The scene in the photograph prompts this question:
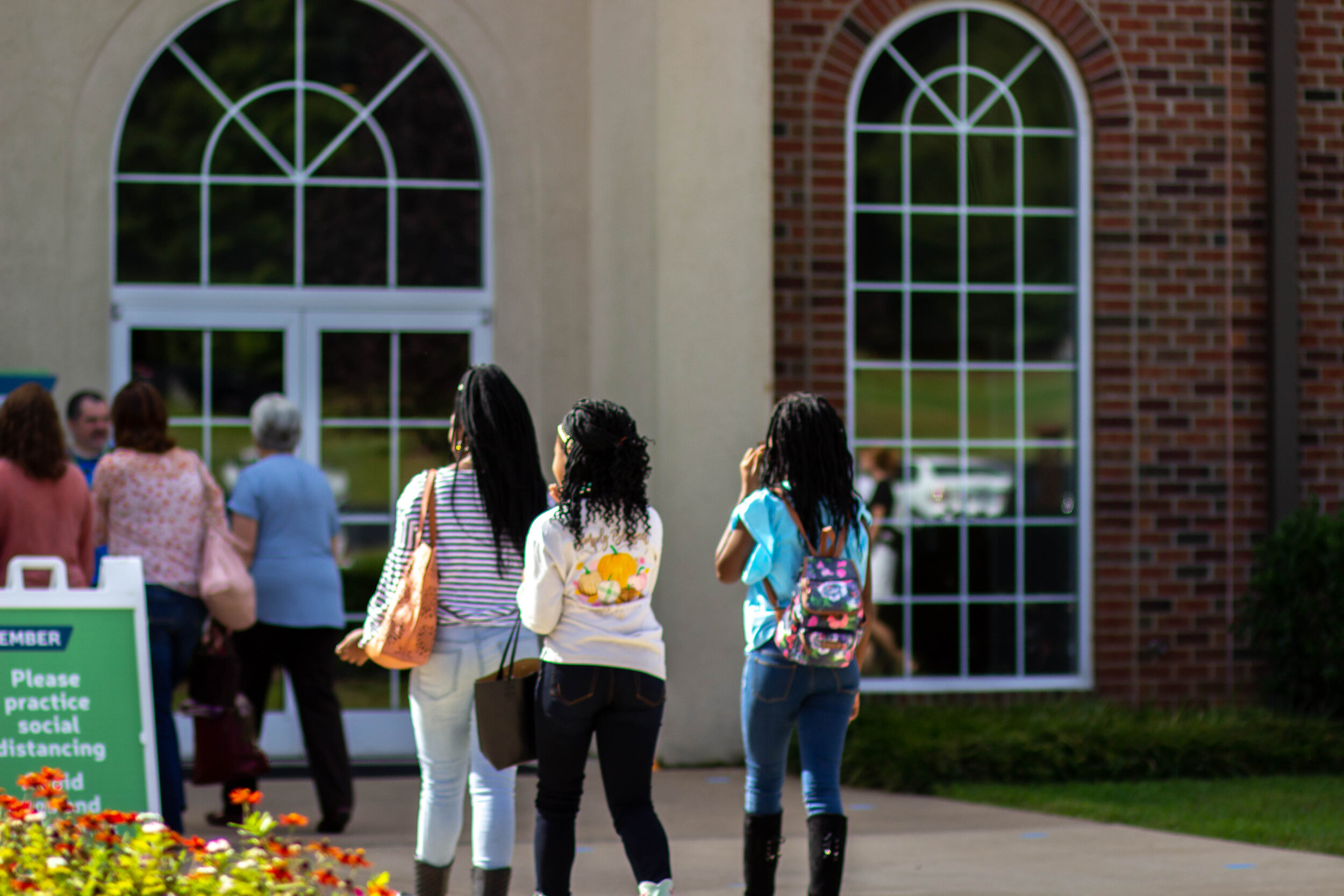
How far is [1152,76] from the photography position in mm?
8906

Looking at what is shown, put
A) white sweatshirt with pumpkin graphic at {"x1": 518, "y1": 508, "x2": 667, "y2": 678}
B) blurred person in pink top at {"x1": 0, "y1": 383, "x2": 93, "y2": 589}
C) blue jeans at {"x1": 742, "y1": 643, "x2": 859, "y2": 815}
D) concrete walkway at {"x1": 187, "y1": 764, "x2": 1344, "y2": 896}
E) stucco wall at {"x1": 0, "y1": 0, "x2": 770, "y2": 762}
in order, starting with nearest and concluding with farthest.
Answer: white sweatshirt with pumpkin graphic at {"x1": 518, "y1": 508, "x2": 667, "y2": 678} → blue jeans at {"x1": 742, "y1": 643, "x2": 859, "y2": 815} → concrete walkway at {"x1": 187, "y1": 764, "x2": 1344, "y2": 896} → blurred person in pink top at {"x1": 0, "y1": 383, "x2": 93, "y2": 589} → stucco wall at {"x1": 0, "y1": 0, "x2": 770, "y2": 762}

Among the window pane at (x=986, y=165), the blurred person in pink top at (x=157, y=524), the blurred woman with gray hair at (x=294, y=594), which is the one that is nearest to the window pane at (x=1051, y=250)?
the window pane at (x=986, y=165)

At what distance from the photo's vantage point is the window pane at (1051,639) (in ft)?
29.3

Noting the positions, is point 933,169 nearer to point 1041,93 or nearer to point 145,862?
point 1041,93

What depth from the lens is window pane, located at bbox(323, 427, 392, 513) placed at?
8.63 metres

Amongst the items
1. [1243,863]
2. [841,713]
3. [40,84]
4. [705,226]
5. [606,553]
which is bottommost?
[1243,863]

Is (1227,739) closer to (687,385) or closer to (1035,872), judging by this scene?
(1035,872)

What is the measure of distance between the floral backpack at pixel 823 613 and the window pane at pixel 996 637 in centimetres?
440

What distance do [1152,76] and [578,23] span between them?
10.3 ft

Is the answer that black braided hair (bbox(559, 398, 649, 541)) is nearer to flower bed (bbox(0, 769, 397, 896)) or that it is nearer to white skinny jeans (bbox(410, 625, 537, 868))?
white skinny jeans (bbox(410, 625, 537, 868))

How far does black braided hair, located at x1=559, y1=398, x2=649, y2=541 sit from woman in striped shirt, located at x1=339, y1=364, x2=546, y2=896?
0.24 m

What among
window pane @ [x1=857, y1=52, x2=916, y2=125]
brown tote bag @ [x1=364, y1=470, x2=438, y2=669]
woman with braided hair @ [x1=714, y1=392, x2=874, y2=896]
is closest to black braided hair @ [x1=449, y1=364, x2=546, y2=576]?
brown tote bag @ [x1=364, y1=470, x2=438, y2=669]

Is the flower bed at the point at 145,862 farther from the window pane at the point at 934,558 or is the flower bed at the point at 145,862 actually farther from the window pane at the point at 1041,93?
the window pane at the point at 1041,93

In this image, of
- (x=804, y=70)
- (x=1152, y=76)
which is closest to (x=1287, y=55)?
(x=1152, y=76)
